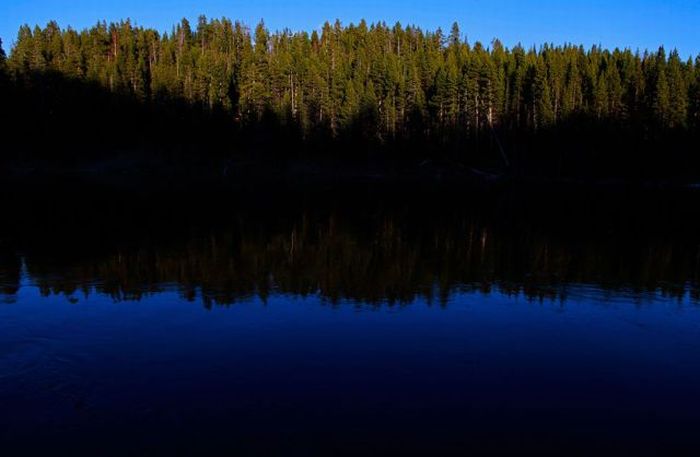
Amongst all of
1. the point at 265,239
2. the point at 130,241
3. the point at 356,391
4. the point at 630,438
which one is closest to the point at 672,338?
the point at 630,438

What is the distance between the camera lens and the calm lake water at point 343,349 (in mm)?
10977

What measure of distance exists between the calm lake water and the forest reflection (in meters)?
0.17

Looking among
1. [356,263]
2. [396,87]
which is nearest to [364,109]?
[396,87]

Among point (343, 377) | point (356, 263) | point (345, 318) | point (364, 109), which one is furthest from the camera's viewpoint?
point (364, 109)

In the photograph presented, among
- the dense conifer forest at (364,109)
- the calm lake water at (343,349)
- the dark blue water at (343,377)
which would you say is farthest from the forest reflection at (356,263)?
the dense conifer forest at (364,109)

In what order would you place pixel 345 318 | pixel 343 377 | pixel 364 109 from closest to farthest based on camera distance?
Result: pixel 343 377, pixel 345 318, pixel 364 109

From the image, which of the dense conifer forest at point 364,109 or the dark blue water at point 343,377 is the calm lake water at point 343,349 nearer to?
the dark blue water at point 343,377

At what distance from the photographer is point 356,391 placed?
41.7ft

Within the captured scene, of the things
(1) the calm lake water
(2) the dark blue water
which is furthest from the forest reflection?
(2) the dark blue water

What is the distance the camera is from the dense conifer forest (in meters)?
94.9

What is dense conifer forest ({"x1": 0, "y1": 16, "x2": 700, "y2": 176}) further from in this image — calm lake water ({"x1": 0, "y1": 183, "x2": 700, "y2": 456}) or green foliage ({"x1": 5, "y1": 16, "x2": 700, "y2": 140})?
calm lake water ({"x1": 0, "y1": 183, "x2": 700, "y2": 456})

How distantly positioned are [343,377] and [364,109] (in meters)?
91.0

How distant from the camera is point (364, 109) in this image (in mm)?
101688

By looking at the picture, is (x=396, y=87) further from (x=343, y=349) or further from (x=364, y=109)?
(x=343, y=349)
